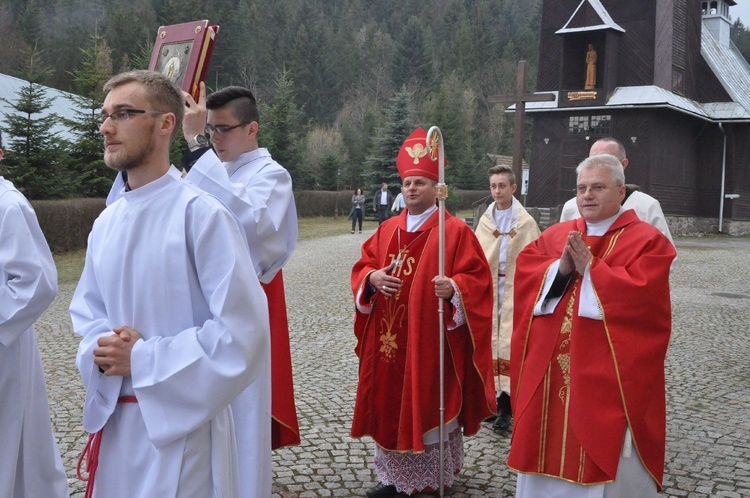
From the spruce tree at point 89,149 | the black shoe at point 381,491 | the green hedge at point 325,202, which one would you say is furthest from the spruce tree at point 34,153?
the black shoe at point 381,491

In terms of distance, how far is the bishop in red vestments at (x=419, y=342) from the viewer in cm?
474

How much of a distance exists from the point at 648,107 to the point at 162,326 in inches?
1137

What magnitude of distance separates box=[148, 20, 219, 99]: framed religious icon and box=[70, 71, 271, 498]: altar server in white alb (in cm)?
73

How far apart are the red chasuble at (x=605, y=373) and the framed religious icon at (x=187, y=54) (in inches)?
83.4

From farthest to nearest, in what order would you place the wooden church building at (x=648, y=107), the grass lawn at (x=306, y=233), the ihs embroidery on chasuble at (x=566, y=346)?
the wooden church building at (x=648, y=107)
the grass lawn at (x=306, y=233)
the ihs embroidery on chasuble at (x=566, y=346)

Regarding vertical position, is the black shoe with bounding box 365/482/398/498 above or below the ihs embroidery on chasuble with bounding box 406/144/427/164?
below

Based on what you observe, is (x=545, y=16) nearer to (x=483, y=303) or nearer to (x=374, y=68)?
(x=483, y=303)

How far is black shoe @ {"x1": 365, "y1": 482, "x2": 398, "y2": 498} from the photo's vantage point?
15.4 feet

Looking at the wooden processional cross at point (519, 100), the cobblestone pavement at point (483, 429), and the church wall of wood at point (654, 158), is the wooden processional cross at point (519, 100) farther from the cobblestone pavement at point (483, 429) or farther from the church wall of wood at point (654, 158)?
the church wall of wood at point (654, 158)

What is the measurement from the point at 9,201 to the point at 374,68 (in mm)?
74447

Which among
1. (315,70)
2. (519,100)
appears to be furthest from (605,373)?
(315,70)

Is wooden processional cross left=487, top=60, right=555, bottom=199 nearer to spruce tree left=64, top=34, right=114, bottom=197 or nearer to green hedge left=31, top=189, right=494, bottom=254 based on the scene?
green hedge left=31, top=189, right=494, bottom=254

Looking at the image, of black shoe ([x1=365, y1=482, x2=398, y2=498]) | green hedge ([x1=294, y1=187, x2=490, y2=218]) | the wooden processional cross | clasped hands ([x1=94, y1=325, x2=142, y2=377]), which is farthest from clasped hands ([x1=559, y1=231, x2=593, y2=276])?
green hedge ([x1=294, y1=187, x2=490, y2=218])

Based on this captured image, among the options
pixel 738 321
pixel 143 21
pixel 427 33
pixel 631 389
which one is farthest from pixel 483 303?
pixel 427 33
